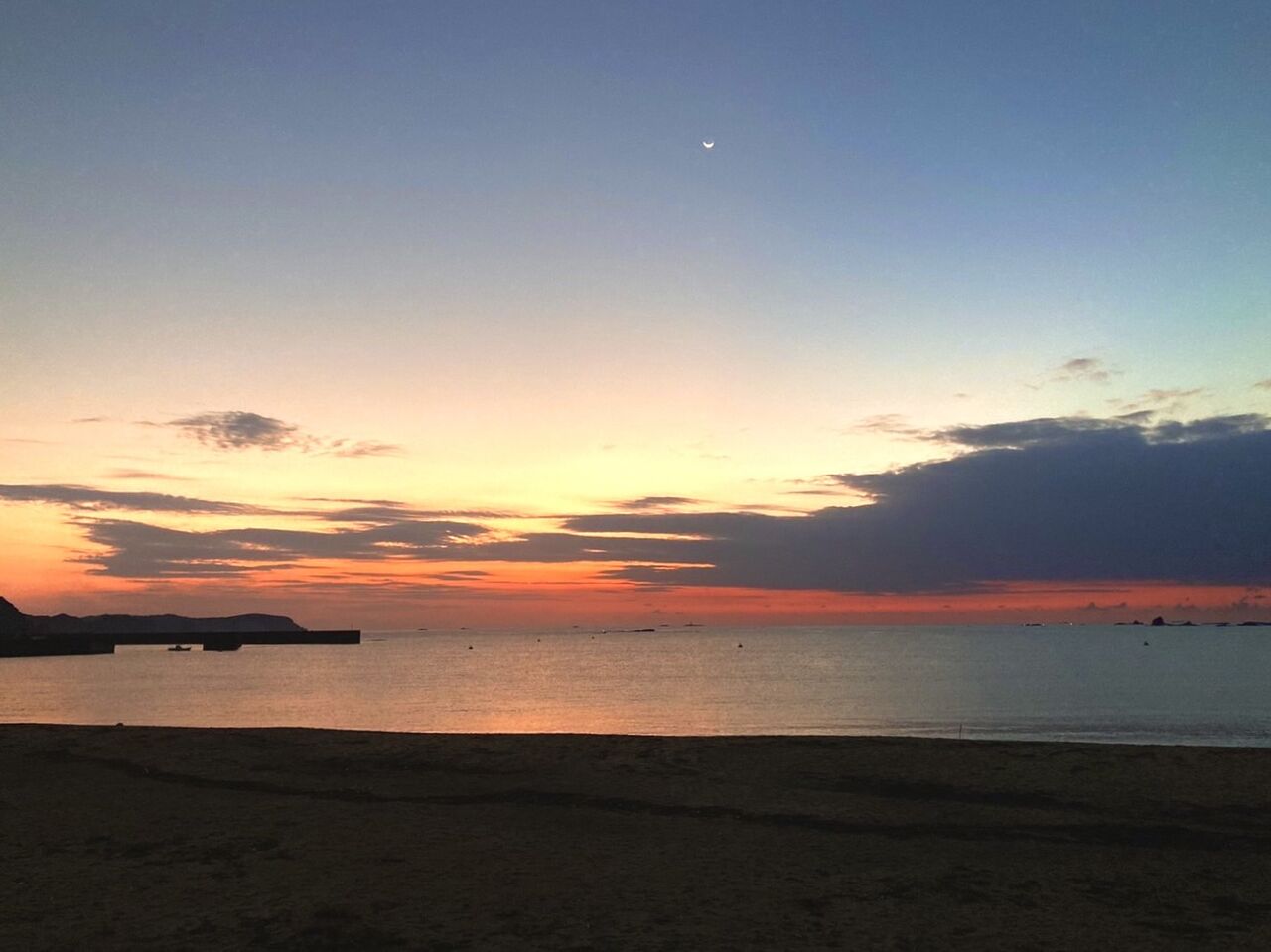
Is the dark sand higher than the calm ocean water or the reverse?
higher

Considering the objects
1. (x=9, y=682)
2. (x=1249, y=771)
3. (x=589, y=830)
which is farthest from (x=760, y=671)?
(x=589, y=830)

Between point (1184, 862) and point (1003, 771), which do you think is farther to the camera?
point (1003, 771)

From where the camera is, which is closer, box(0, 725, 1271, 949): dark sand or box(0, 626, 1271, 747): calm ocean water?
box(0, 725, 1271, 949): dark sand

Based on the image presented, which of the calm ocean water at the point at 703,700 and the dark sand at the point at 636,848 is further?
the calm ocean water at the point at 703,700

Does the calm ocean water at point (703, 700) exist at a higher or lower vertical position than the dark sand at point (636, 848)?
lower

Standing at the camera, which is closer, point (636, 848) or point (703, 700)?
point (636, 848)

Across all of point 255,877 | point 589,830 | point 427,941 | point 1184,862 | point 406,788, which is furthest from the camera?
point 406,788

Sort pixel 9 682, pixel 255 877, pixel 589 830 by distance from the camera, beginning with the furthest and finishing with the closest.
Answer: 1. pixel 9 682
2. pixel 589 830
3. pixel 255 877

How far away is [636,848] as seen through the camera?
45.3 feet

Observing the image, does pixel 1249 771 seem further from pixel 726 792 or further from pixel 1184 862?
pixel 726 792

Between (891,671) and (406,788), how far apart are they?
90.9 m

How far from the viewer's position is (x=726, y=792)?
1819 centimetres

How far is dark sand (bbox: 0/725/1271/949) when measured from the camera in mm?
10039

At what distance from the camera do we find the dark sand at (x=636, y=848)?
10.0 meters
